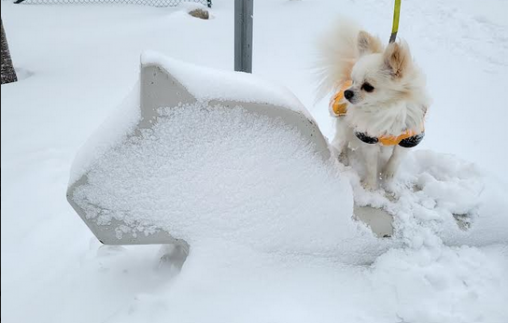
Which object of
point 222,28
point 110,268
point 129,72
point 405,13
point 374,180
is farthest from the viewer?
point 405,13

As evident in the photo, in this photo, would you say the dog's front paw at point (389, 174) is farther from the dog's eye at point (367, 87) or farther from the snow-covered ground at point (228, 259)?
the dog's eye at point (367, 87)

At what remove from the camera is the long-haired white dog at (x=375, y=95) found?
1381mm

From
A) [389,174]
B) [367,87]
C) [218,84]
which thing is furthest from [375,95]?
[218,84]

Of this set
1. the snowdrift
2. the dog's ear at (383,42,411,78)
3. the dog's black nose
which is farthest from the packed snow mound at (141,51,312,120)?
the dog's ear at (383,42,411,78)

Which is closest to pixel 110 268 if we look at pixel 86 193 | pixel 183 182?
pixel 86 193

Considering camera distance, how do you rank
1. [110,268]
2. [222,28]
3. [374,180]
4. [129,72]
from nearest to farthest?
[110,268] → [374,180] → [129,72] → [222,28]

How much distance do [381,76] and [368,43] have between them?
245 millimetres

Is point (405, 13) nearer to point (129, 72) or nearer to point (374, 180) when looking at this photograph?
point (129, 72)

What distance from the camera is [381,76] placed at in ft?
4.62

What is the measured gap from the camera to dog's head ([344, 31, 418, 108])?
135 centimetres

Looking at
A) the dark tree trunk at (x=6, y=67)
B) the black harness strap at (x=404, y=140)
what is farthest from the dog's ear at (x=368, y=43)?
the dark tree trunk at (x=6, y=67)

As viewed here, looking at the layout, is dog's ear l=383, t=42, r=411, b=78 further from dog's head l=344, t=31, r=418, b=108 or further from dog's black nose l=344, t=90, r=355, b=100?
dog's black nose l=344, t=90, r=355, b=100

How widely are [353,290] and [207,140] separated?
29.6 inches

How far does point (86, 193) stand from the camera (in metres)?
1.15
